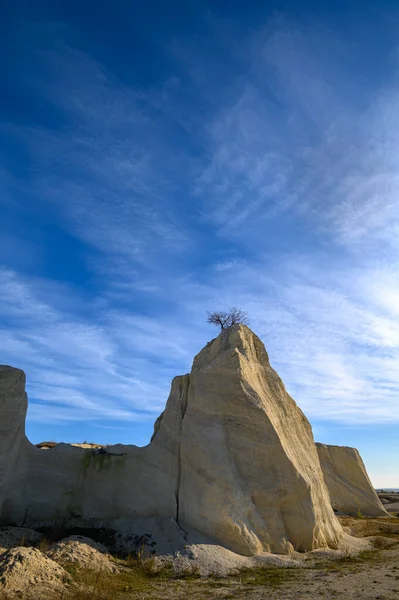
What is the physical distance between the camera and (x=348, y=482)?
32375 millimetres

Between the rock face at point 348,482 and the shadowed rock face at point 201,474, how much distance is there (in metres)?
16.6

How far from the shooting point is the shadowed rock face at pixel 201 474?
539 inches

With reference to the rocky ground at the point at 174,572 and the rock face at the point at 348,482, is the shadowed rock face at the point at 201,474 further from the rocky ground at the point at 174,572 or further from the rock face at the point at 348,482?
the rock face at the point at 348,482

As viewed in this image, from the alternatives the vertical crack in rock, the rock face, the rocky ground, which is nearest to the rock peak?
the vertical crack in rock

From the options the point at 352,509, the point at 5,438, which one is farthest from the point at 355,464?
the point at 5,438

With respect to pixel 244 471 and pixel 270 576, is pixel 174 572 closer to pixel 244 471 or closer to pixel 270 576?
pixel 270 576

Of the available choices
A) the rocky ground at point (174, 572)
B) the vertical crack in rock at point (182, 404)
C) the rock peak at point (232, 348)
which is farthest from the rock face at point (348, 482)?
the vertical crack in rock at point (182, 404)

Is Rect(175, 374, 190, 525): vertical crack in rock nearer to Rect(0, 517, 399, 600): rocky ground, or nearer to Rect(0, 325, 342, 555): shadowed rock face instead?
Rect(0, 325, 342, 555): shadowed rock face

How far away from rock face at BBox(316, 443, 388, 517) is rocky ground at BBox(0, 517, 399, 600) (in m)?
17.8

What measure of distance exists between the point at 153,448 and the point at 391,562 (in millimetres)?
7964

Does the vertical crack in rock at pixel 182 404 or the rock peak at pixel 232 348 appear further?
the rock peak at pixel 232 348

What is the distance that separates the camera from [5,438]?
46.3 ft

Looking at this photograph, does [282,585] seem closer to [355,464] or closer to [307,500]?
[307,500]

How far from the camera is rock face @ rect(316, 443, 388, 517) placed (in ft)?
102
